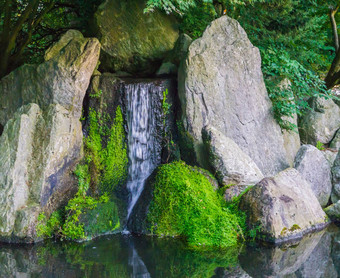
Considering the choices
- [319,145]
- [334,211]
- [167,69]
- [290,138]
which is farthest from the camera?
[319,145]

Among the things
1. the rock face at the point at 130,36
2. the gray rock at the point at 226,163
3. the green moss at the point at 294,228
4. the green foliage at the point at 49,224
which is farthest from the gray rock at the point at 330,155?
the green foliage at the point at 49,224

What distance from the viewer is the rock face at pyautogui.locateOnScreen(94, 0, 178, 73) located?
998 cm

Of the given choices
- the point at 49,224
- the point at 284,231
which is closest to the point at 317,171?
the point at 284,231

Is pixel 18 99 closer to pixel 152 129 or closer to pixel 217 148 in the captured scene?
pixel 152 129

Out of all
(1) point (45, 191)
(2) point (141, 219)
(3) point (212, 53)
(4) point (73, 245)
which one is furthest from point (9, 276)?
(3) point (212, 53)

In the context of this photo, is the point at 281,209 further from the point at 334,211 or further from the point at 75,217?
the point at 75,217

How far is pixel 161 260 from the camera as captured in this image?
21.5 feet

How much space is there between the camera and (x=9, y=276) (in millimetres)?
5883

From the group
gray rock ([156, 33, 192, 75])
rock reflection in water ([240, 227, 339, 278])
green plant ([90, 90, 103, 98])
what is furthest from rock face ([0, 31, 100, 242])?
rock reflection in water ([240, 227, 339, 278])

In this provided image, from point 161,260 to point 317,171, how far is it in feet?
14.9

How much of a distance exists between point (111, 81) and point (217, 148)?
264 centimetres

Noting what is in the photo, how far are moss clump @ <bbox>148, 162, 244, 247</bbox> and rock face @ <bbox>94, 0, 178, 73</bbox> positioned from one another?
10.2 ft

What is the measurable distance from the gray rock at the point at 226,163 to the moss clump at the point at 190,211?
1.19ft

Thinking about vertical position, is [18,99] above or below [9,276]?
above
